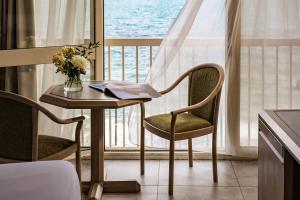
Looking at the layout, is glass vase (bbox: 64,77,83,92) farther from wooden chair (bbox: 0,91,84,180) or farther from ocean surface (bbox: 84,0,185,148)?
ocean surface (bbox: 84,0,185,148)

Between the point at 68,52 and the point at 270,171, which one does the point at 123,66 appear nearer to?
the point at 68,52

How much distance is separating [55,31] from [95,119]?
90cm

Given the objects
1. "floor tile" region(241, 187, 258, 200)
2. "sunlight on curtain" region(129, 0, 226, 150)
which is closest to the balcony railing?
"sunlight on curtain" region(129, 0, 226, 150)

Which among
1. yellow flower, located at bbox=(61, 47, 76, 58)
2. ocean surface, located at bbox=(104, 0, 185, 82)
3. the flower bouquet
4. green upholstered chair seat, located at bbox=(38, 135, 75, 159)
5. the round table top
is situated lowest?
green upholstered chair seat, located at bbox=(38, 135, 75, 159)

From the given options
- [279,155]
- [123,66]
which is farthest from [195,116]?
[279,155]

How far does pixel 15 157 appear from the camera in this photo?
296 cm

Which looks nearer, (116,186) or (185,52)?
(116,186)

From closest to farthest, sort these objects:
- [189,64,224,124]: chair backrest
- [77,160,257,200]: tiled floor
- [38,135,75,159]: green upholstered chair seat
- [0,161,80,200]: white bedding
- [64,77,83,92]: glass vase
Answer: [0,161,80,200]: white bedding
[38,135,75,159]: green upholstered chair seat
[64,77,83,92]: glass vase
[77,160,257,200]: tiled floor
[189,64,224,124]: chair backrest

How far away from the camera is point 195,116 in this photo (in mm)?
3898

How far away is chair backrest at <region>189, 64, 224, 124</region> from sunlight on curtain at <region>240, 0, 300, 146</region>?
14.5 inches

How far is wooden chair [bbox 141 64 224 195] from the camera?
3.56m

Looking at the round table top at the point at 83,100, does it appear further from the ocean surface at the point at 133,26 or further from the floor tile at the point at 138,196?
the ocean surface at the point at 133,26

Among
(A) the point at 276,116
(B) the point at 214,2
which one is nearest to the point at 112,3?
(B) the point at 214,2

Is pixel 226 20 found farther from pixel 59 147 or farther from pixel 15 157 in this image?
pixel 15 157
